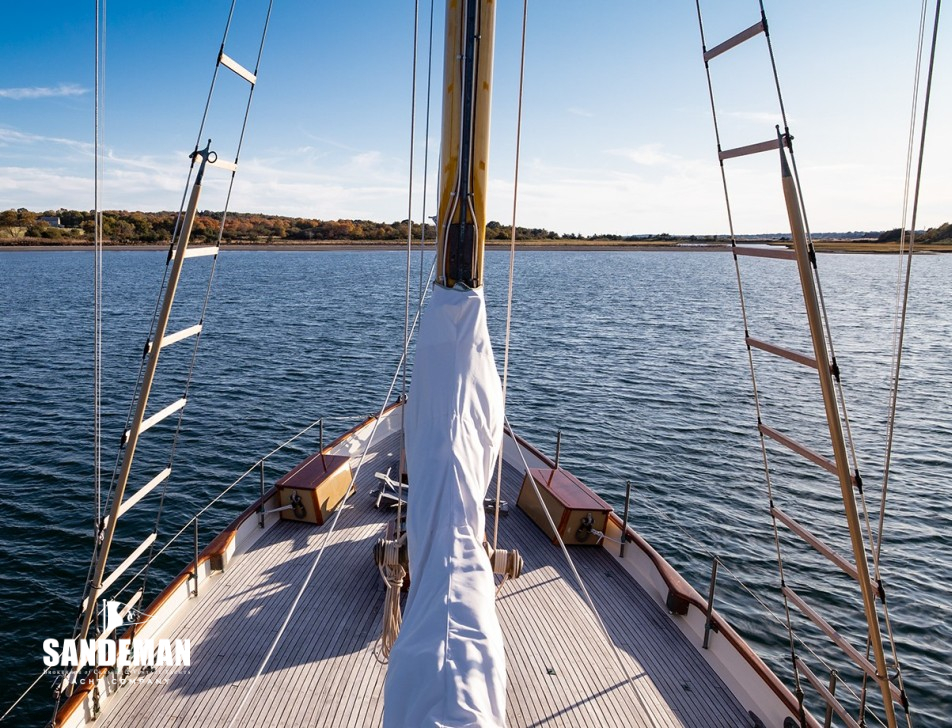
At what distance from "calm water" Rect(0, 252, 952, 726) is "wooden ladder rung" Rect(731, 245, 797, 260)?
8.31 meters

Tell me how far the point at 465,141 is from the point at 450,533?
3.24 meters

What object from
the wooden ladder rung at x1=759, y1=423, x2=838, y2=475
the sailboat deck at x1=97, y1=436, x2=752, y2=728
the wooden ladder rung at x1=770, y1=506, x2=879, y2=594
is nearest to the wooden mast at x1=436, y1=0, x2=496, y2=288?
the wooden ladder rung at x1=759, y1=423, x2=838, y2=475

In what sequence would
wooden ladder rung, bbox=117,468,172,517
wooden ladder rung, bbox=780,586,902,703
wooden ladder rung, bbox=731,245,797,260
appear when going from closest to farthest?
wooden ladder rung, bbox=780,586,902,703
wooden ladder rung, bbox=731,245,797,260
wooden ladder rung, bbox=117,468,172,517

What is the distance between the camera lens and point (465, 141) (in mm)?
5102

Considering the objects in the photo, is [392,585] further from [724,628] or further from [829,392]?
[724,628]

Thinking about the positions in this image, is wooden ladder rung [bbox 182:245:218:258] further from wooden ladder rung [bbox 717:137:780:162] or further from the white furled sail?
wooden ladder rung [bbox 717:137:780:162]

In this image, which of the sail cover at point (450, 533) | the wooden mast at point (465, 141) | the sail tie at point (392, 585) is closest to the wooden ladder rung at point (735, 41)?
the wooden mast at point (465, 141)

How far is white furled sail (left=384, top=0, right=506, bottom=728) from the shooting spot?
287cm

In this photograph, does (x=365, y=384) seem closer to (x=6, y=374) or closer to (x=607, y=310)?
(x=6, y=374)

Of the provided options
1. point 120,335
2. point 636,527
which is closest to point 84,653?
point 636,527

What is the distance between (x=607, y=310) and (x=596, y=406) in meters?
29.4

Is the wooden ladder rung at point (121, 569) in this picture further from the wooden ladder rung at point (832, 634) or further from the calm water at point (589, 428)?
the calm water at point (589, 428)

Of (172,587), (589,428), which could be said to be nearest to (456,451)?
(172,587)

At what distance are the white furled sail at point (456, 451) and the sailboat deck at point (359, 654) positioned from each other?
6.70 ft
